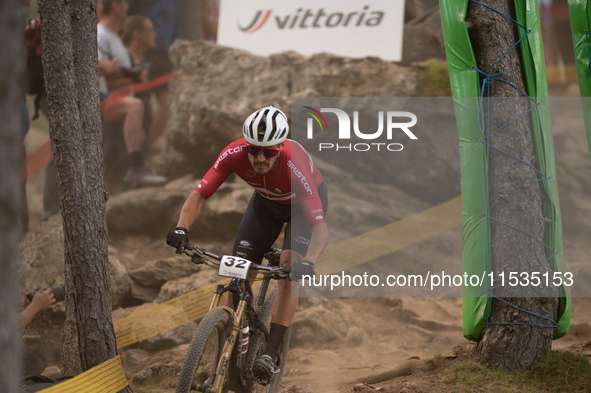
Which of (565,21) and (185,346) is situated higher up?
(565,21)

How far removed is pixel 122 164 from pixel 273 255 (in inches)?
240

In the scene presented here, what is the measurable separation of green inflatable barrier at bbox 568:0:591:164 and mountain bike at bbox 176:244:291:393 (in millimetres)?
3236

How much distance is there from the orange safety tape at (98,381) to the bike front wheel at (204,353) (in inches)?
33.2

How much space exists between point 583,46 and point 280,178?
3.23 meters

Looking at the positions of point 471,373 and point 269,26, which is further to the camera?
point 269,26

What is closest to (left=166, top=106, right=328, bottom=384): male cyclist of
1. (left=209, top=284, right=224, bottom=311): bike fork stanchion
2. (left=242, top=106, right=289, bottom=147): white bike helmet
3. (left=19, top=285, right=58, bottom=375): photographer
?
(left=242, top=106, right=289, bottom=147): white bike helmet

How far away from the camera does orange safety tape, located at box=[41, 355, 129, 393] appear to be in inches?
116

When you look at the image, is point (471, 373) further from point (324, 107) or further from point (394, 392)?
point (324, 107)

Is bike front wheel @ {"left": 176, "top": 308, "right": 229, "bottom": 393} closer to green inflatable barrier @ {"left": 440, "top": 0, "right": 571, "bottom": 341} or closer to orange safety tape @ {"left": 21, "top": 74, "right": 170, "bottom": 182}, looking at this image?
green inflatable barrier @ {"left": 440, "top": 0, "right": 571, "bottom": 341}

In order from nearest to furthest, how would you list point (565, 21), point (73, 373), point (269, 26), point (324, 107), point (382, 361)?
1. point (73, 373)
2. point (382, 361)
3. point (324, 107)
4. point (269, 26)
5. point (565, 21)

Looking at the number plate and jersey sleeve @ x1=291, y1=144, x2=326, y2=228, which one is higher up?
jersey sleeve @ x1=291, y1=144, x2=326, y2=228

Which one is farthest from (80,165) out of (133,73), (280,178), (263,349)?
(133,73)

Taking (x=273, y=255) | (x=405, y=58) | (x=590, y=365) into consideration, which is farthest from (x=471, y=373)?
(x=405, y=58)

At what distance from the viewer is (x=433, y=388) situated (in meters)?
3.70
